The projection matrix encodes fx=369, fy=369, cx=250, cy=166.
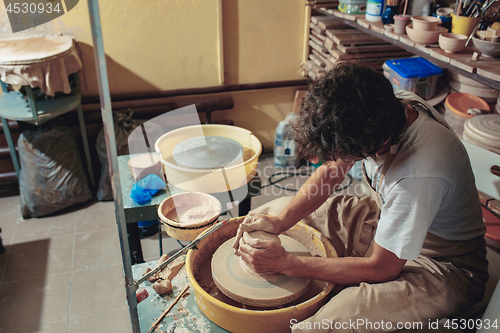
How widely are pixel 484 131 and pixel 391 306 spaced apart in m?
1.28

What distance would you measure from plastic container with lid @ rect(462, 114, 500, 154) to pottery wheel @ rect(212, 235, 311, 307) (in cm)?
135

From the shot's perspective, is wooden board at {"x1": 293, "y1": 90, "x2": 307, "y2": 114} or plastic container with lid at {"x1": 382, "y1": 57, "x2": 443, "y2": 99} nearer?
plastic container with lid at {"x1": 382, "y1": 57, "x2": 443, "y2": 99}

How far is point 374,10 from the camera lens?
264 cm

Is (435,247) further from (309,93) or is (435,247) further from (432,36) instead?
(432,36)

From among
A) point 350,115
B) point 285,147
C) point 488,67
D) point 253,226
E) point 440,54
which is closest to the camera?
point 350,115

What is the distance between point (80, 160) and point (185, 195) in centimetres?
165

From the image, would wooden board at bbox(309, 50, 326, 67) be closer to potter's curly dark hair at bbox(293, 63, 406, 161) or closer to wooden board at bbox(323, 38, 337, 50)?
wooden board at bbox(323, 38, 337, 50)

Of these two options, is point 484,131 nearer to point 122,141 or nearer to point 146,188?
point 146,188

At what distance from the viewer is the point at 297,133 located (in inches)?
56.2

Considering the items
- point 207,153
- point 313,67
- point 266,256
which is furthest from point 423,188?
point 313,67

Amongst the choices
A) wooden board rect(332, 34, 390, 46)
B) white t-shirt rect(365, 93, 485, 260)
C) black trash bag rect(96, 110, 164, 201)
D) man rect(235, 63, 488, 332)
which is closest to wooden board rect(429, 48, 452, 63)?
man rect(235, 63, 488, 332)

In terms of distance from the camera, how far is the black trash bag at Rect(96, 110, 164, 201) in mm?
3213

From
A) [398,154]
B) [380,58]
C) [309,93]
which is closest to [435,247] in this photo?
[398,154]

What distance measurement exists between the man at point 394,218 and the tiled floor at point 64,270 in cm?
126
